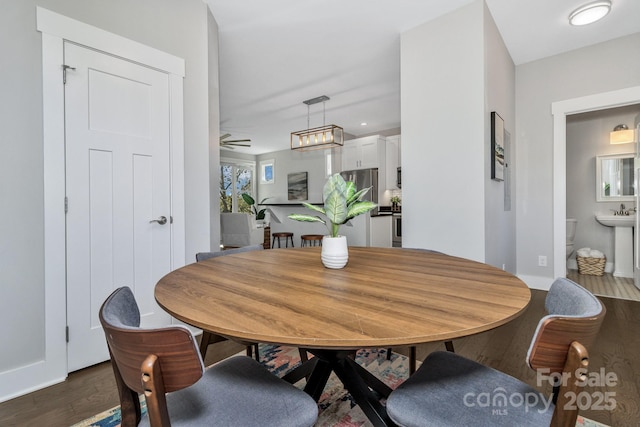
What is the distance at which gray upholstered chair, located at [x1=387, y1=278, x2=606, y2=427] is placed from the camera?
62cm

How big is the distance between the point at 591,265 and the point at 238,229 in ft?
17.4

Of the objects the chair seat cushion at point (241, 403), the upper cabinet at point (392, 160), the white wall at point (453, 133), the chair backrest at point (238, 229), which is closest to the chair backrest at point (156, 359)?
the chair seat cushion at point (241, 403)

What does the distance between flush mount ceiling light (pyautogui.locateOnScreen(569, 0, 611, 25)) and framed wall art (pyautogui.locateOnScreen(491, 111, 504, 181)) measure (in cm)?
101

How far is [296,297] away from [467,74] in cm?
246

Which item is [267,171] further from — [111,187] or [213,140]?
[111,187]

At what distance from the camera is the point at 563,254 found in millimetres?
3297

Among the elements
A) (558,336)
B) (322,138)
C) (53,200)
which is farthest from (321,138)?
(558,336)

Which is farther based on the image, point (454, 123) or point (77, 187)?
point (454, 123)

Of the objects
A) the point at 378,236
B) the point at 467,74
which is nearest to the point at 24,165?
the point at 467,74

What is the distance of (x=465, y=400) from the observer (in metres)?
0.82

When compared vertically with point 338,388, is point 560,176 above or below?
above

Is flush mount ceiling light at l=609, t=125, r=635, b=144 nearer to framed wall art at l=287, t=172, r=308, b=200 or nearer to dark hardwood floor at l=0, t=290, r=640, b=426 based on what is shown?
dark hardwood floor at l=0, t=290, r=640, b=426

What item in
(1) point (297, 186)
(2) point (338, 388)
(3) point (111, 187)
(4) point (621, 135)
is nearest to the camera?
(2) point (338, 388)

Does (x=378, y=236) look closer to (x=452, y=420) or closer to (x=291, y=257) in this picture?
(x=291, y=257)
